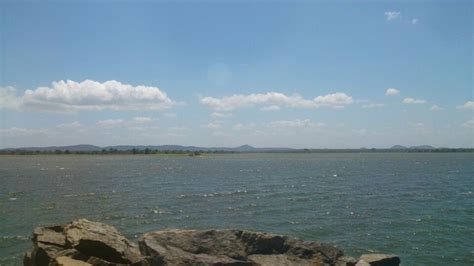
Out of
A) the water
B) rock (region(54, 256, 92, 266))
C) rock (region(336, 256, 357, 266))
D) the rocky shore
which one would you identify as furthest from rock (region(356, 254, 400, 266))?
rock (region(54, 256, 92, 266))

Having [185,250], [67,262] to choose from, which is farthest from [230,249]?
[67,262]

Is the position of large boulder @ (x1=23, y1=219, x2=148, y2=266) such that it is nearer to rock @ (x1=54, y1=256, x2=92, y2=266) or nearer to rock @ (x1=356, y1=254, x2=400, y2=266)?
rock @ (x1=54, y1=256, x2=92, y2=266)

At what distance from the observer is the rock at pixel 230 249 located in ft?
46.9

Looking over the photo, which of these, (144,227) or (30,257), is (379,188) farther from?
(30,257)

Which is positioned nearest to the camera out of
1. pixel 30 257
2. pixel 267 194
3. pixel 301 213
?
pixel 30 257

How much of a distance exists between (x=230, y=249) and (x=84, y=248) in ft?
16.9

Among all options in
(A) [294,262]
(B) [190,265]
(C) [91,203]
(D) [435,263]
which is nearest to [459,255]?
(D) [435,263]

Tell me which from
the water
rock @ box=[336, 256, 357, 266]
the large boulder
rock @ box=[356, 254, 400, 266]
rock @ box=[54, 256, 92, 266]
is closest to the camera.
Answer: rock @ box=[54, 256, 92, 266]

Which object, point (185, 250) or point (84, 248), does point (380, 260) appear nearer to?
point (185, 250)

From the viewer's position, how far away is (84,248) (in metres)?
15.8

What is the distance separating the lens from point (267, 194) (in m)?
48.4

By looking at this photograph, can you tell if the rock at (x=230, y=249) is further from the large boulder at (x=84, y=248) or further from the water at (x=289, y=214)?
the water at (x=289, y=214)

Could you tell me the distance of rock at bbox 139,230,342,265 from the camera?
14.3 m

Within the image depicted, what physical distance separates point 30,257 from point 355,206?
28.5 meters
